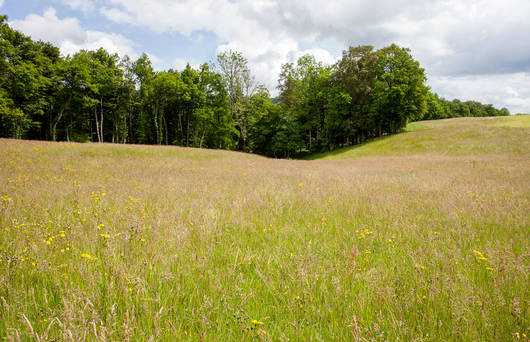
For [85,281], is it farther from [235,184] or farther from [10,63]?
[10,63]

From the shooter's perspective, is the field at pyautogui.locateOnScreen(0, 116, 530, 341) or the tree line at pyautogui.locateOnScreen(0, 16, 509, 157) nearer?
the field at pyautogui.locateOnScreen(0, 116, 530, 341)

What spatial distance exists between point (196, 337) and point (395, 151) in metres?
38.3

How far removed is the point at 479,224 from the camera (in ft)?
14.2

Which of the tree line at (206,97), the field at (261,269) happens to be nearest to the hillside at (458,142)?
Answer: the tree line at (206,97)

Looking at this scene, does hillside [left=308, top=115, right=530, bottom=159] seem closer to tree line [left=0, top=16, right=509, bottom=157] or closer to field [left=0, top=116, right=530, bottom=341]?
tree line [left=0, top=16, right=509, bottom=157]

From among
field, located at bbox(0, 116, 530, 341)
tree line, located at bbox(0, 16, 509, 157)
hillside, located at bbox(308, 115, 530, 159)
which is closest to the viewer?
field, located at bbox(0, 116, 530, 341)

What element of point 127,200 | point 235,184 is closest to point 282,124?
point 235,184

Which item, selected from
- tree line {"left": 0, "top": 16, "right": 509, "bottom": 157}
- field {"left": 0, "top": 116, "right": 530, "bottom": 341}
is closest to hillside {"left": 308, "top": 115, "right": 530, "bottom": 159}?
tree line {"left": 0, "top": 16, "right": 509, "bottom": 157}

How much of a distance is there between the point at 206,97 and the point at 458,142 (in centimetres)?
4202

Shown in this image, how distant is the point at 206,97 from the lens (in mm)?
43781

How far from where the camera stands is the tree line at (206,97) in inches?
1465

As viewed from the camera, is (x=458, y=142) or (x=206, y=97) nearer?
(x=458, y=142)

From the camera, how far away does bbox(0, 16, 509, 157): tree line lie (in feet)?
122

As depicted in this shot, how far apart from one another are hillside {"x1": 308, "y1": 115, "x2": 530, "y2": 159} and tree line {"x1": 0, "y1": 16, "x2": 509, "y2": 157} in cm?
591
